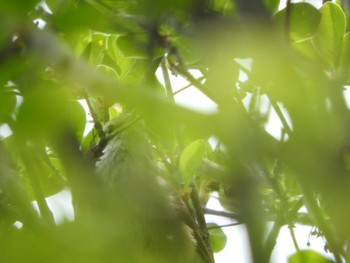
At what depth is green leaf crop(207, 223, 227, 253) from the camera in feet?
13.4

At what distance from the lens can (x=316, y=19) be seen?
2.12 metres

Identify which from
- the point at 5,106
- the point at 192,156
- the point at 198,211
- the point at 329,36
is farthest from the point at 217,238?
the point at 5,106

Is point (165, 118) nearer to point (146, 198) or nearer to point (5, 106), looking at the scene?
point (5, 106)

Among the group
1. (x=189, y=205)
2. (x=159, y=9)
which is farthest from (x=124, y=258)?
(x=189, y=205)

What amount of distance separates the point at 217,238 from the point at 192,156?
1.37m

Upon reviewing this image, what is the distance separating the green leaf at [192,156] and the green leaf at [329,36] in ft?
2.27

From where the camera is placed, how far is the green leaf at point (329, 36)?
98.1 inches

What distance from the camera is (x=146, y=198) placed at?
3.84m

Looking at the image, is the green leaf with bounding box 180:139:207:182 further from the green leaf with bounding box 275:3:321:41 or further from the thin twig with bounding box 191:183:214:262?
the green leaf with bounding box 275:3:321:41

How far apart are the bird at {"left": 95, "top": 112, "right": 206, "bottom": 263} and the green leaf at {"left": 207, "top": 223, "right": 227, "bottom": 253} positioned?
13cm

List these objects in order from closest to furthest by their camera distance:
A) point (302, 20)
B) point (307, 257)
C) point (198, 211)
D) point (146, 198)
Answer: point (307, 257) → point (302, 20) → point (198, 211) → point (146, 198)

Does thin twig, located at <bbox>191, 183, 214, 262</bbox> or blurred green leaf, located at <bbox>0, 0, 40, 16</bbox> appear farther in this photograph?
thin twig, located at <bbox>191, 183, 214, 262</bbox>

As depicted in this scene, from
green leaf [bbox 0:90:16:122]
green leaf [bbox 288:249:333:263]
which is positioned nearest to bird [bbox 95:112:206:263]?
green leaf [bbox 288:249:333:263]

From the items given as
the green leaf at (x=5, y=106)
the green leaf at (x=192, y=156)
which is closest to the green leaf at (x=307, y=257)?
the green leaf at (x=5, y=106)
